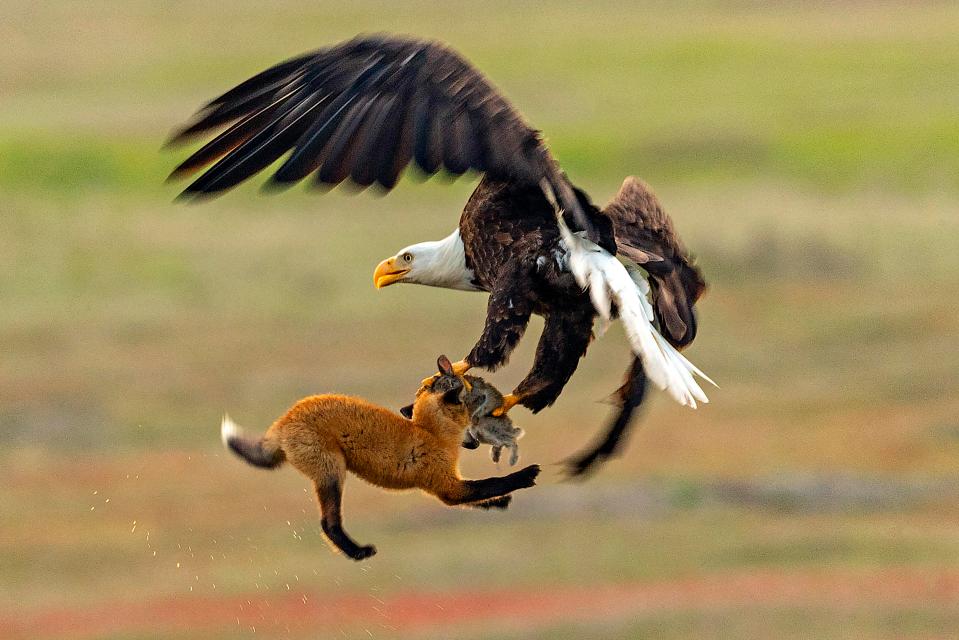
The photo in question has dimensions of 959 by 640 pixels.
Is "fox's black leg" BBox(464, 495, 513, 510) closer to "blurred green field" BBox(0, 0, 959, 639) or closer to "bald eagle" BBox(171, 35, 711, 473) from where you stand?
"bald eagle" BBox(171, 35, 711, 473)

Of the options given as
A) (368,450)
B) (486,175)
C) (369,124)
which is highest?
(369,124)

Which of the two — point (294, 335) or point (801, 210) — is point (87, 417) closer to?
point (294, 335)

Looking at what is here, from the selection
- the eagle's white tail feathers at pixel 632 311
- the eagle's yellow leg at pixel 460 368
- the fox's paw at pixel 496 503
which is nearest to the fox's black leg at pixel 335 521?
the fox's paw at pixel 496 503

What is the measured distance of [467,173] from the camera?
870 centimetres

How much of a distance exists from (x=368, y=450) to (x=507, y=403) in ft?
2.24

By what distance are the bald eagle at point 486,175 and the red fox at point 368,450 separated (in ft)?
1.43

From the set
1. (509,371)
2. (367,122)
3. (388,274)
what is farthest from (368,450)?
(509,371)

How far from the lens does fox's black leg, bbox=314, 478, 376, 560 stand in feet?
26.5

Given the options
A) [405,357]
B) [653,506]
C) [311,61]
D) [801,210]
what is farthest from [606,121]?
[311,61]

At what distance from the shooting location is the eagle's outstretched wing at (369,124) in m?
8.70

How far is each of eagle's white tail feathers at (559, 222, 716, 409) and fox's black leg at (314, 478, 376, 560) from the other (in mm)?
1114

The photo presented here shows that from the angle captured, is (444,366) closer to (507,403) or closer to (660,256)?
(507,403)

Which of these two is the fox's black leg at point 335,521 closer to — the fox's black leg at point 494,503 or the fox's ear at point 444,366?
the fox's black leg at point 494,503

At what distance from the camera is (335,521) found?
8203 millimetres
